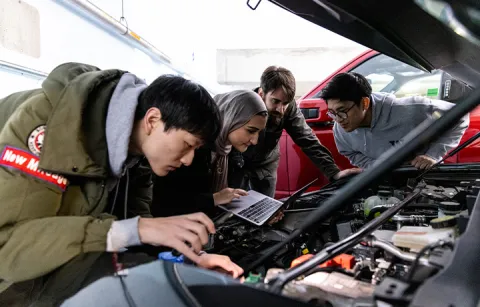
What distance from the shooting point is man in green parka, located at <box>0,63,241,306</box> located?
32.4 inches

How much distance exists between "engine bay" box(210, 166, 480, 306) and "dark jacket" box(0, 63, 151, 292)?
47 centimetres

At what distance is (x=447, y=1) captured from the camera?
1146 mm

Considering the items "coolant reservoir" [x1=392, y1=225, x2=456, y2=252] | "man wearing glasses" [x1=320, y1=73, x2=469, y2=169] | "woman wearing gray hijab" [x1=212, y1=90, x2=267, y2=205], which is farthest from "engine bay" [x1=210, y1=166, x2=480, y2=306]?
"man wearing glasses" [x1=320, y1=73, x2=469, y2=169]

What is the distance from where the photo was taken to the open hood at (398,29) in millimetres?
1190

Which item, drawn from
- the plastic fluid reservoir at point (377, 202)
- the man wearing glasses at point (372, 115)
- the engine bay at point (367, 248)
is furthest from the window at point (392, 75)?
the plastic fluid reservoir at point (377, 202)

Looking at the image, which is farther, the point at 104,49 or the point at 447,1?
the point at 104,49

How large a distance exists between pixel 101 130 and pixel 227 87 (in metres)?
6.88

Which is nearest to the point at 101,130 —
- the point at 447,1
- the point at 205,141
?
the point at 205,141

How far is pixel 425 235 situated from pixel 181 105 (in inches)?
31.1

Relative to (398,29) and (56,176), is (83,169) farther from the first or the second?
(398,29)

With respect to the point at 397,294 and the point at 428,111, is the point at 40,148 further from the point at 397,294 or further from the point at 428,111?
the point at 428,111

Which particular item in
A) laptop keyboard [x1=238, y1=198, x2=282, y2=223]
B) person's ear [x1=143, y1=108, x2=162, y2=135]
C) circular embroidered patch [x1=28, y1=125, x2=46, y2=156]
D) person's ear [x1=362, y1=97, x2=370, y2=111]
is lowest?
laptop keyboard [x1=238, y1=198, x2=282, y2=223]

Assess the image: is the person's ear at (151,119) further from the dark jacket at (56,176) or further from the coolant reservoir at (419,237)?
the coolant reservoir at (419,237)

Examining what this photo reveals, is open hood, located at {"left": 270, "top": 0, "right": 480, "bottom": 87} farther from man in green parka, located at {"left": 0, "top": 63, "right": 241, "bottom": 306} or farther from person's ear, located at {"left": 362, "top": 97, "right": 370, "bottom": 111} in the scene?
man in green parka, located at {"left": 0, "top": 63, "right": 241, "bottom": 306}
